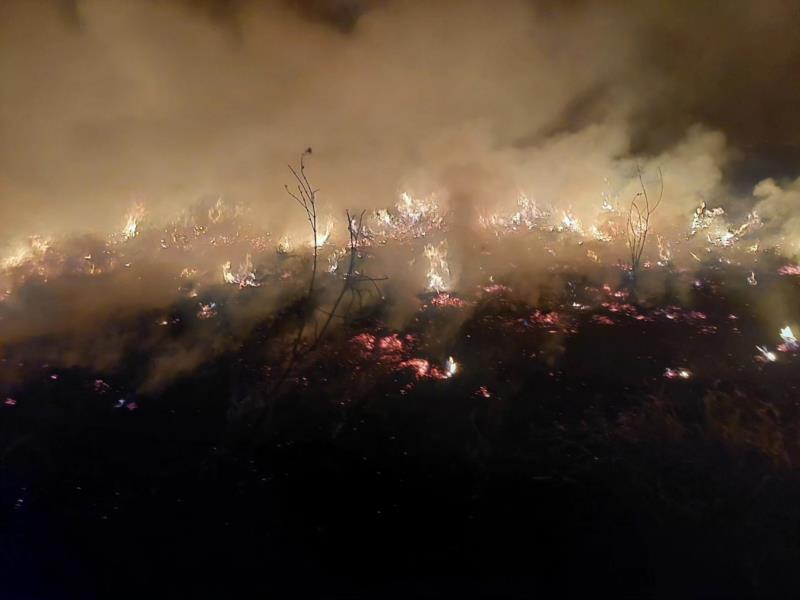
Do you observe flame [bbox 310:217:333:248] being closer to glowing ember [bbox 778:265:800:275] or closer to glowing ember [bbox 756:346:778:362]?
glowing ember [bbox 756:346:778:362]

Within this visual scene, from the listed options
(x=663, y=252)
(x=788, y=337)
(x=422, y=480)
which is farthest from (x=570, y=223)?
(x=422, y=480)

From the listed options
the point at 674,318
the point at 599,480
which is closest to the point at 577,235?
the point at 674,318

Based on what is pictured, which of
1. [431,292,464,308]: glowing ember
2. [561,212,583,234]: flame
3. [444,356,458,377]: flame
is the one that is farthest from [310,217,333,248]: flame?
[561,212,583,234]: flame

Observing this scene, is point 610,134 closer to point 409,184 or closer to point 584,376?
point 409,184

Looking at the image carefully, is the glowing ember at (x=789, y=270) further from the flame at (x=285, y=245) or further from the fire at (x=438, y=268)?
the flame at (x=285, y=245)

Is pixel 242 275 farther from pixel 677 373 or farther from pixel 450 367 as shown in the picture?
pixel 677 373

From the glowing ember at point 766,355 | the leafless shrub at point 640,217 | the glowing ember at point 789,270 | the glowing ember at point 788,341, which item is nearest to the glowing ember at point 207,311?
the leafless shrub at point 640,217
